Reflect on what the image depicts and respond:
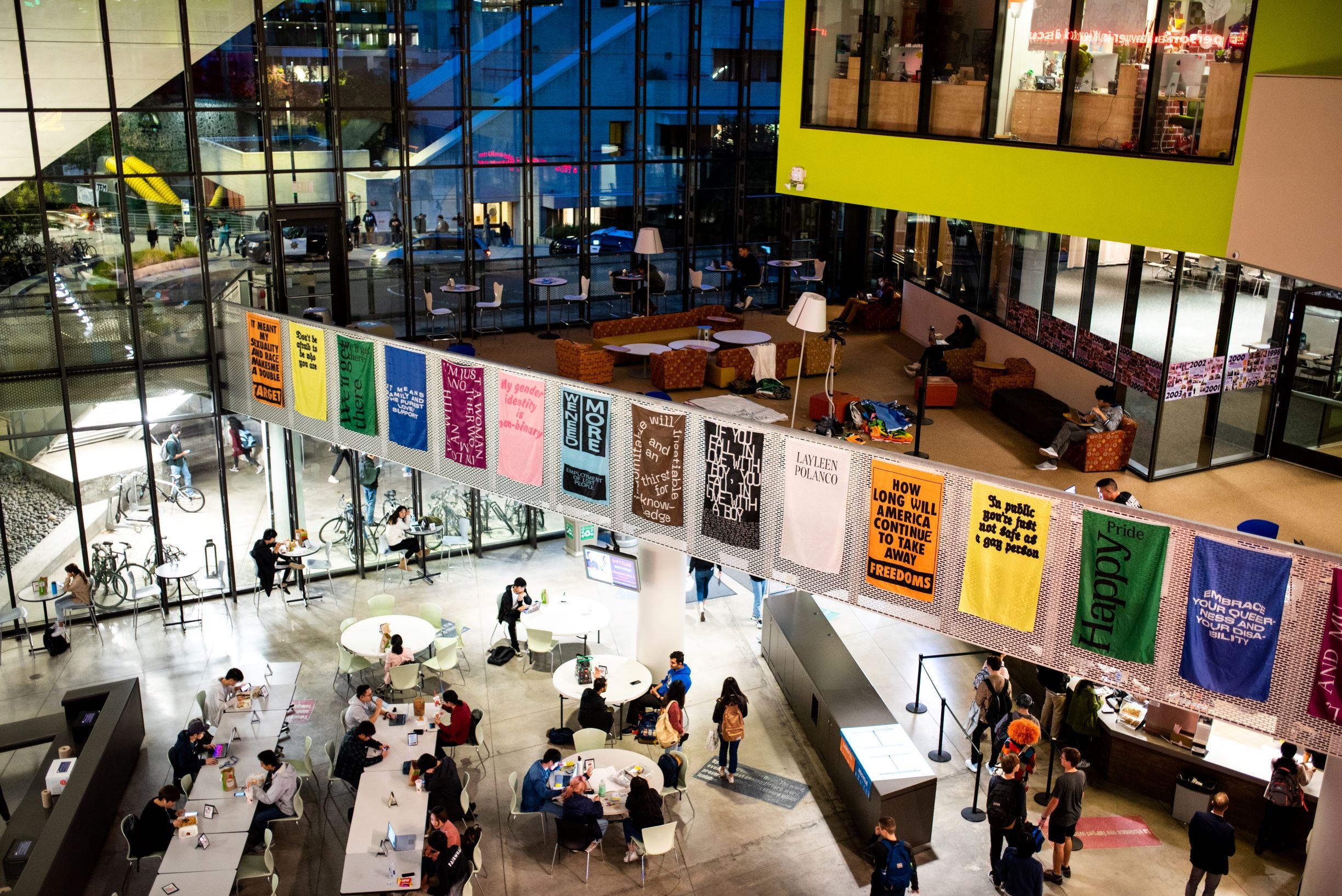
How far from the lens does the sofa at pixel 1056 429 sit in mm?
15258

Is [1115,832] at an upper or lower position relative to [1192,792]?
lower

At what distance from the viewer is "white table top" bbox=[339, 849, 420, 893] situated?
37.2 feet

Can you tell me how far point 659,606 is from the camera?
15586 millimetres

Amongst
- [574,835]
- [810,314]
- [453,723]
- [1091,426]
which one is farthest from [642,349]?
[574,835]

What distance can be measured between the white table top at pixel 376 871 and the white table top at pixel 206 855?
45.4 inches

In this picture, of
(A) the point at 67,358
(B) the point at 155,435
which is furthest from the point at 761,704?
(A) the point at 67,358

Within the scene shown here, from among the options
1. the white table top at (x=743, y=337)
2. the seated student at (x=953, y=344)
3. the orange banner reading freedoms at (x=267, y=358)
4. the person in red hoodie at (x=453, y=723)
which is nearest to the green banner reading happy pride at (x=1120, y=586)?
the person in red hoodie at (x=453, y=723)

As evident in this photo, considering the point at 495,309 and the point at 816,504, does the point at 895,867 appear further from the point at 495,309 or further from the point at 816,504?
the point at 495,309

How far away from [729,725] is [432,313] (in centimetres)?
1013

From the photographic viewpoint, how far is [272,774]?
12.8m

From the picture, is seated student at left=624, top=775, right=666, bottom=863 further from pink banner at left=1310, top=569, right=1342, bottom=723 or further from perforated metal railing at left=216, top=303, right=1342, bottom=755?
pink banner at left=1310, top=569, right=1342, bottom=723

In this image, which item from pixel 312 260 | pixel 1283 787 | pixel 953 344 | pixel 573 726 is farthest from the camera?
pixel 953 344

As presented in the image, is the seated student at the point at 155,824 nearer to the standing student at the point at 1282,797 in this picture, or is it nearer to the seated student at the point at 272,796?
the seated student at the point at 272,796

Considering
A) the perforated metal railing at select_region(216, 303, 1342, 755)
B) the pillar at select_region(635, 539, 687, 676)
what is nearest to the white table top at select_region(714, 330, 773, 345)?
the pillar at select_region(635, 539, 687, 676)
